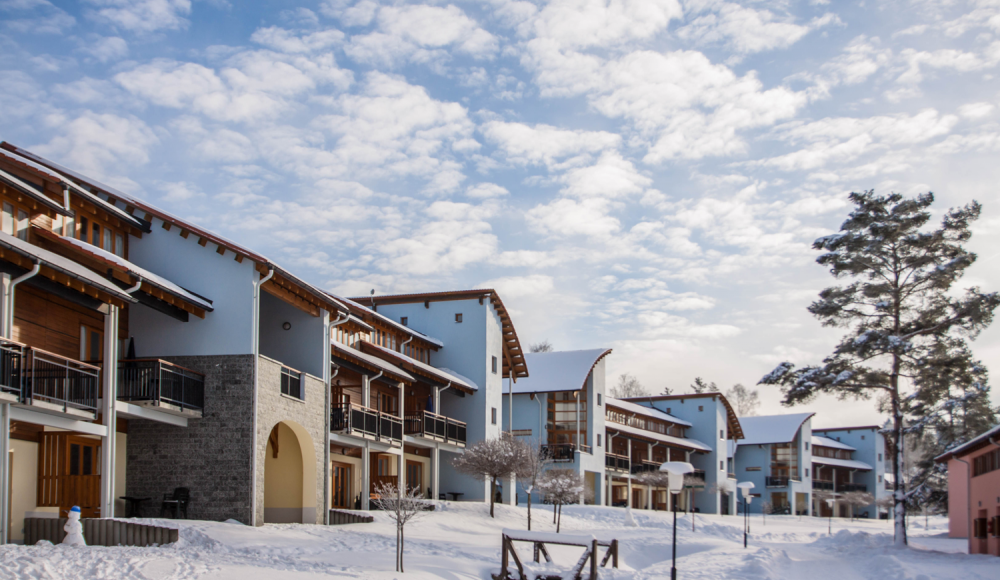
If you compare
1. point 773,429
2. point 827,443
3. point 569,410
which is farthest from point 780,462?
point 569,410

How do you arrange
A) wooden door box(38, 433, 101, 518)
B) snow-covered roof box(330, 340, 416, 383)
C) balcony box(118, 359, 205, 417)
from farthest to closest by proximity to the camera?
snow-covered roof box(330, 340, 416, 383) → balcony box(118, 359, 205, 417) → wooden door box(38, 433, 101, 518)

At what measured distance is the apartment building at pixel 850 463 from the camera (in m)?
79.9

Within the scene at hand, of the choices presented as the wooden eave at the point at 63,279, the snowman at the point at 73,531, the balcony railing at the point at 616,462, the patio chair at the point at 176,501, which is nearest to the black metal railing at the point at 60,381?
the wooden eave at the point at 63,279

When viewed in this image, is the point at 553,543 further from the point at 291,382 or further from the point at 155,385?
the point at 291,382

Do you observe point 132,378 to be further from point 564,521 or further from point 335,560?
point 564,521

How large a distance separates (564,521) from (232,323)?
745 inches

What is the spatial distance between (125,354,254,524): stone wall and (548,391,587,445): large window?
94.2ft

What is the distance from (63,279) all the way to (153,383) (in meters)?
3.67

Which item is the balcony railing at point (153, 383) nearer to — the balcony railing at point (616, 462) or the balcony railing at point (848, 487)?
the balcony railing at point (616, 462)

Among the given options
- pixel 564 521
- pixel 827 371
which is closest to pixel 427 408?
pixel 564 521

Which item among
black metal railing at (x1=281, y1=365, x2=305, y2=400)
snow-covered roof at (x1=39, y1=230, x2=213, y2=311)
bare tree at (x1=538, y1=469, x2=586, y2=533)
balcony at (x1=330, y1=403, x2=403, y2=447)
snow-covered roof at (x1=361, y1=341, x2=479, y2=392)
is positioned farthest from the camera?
bare tree at (x1=538, y1=469, x2=586, y2=533)

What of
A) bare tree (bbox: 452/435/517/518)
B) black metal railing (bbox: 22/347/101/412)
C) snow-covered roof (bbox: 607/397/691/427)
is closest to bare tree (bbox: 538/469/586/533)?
bare tree (bbox: 452/435/517/518)

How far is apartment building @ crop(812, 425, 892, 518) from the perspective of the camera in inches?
3147

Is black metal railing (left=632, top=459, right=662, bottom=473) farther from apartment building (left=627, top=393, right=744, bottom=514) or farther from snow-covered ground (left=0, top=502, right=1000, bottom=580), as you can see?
snow-covered ground (left=0, top=502, right=1000, bottom=580)
